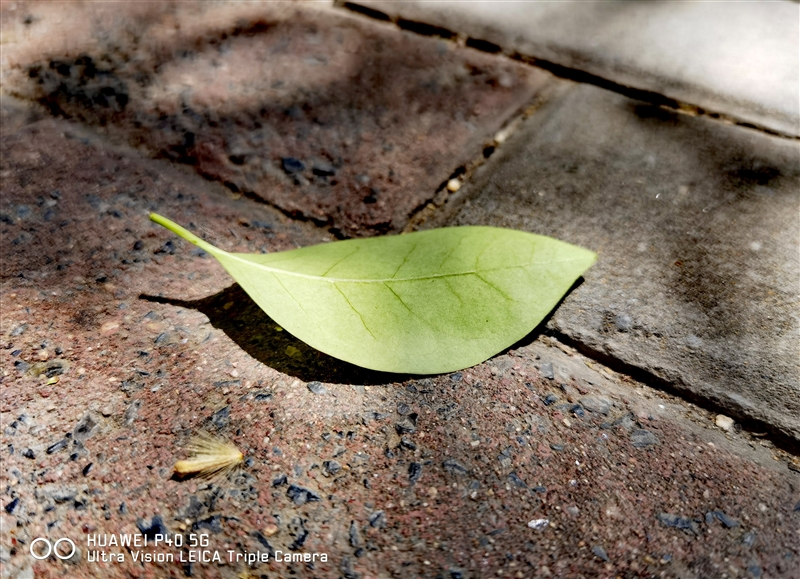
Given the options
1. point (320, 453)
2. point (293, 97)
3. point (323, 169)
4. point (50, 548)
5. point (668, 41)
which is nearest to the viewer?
point (50, 548)

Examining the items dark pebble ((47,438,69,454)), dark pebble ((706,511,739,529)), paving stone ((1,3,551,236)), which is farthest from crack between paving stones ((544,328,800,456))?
dark pebble ((47,438,69,454))

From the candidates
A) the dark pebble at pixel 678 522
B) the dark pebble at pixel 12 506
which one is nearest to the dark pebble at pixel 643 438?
the dark pebble at pixel 678 522

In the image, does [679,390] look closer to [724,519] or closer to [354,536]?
[724,519]

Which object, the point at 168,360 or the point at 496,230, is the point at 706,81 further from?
the point at 168,360


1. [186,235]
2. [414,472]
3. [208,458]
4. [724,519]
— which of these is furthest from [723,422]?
[186,235]

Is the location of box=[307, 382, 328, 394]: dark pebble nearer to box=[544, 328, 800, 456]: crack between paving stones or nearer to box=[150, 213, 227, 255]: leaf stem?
box=[150, 213, 227, 255]: leaf stem

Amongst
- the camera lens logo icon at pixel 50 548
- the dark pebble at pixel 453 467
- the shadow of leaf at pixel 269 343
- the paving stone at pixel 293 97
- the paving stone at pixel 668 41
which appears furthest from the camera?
the paving stone at pixel 668 41

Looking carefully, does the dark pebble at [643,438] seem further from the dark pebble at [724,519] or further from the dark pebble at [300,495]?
the dark pebble at [300,495]
